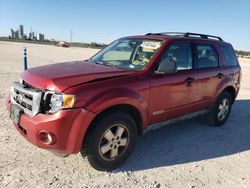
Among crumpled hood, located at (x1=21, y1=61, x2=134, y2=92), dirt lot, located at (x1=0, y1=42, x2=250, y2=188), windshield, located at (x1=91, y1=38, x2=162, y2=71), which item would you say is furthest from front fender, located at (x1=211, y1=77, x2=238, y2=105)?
crumpled hood, located at (x1=21, y1=61, x2=134, y2=92)

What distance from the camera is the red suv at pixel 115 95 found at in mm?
3262

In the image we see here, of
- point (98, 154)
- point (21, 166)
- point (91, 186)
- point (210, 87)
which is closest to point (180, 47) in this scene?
point (210, 87)

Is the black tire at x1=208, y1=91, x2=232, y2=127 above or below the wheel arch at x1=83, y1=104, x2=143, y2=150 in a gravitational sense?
below

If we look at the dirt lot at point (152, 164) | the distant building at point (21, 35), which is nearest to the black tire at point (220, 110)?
the dirt lot at point (152, 164)

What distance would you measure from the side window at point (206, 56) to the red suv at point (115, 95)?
0.02m

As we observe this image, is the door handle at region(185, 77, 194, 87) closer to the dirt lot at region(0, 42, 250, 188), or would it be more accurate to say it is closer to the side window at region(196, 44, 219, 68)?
the side window at region(196, 44, 219, 68)

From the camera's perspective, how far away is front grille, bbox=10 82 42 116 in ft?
10.9

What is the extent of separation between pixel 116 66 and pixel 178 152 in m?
1.75

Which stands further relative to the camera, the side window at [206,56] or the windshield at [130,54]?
the side window at [206,56]

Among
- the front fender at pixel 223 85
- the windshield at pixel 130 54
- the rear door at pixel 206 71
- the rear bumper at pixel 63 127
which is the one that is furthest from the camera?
the front fender at pixel 223 85

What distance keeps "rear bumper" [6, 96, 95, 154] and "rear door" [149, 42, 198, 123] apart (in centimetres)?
129

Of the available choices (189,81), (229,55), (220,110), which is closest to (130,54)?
(189,81)

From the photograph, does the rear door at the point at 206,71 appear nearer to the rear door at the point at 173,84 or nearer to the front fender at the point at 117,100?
the rear door at the point at 173,84

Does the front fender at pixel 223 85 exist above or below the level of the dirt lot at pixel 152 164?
above
